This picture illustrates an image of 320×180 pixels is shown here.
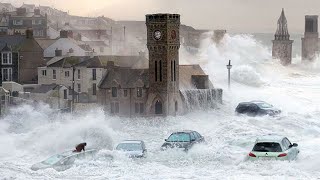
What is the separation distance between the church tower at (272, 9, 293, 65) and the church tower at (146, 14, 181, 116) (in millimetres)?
78102

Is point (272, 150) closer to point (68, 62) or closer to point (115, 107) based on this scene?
point (115, 107)

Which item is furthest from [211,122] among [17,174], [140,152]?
[17,174]

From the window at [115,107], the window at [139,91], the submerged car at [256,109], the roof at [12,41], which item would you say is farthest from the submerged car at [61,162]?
the roof at [12,41]

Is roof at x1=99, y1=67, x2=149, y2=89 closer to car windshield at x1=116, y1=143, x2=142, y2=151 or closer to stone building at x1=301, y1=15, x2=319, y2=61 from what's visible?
car windshield at x1=116, y1=143, x2=142, y2=151

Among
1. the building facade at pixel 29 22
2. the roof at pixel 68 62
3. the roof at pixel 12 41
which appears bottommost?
the roof at pixel 68 62

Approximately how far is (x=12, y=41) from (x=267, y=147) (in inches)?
1894

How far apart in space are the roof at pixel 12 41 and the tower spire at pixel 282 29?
7932 centimetres

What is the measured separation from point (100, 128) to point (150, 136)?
661 centimetres

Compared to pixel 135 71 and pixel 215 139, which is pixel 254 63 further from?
pixel 215 139

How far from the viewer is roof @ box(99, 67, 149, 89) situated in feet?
215

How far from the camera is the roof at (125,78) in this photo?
215ft

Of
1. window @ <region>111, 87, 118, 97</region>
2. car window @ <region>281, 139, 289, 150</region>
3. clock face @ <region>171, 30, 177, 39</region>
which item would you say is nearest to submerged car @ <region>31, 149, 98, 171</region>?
car window @ <region>281, 139, 289, 150</region>

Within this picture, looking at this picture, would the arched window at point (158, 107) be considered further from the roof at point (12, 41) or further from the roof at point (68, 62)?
the roof at point (12, 41)

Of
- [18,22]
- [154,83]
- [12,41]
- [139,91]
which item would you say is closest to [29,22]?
[18,22]
